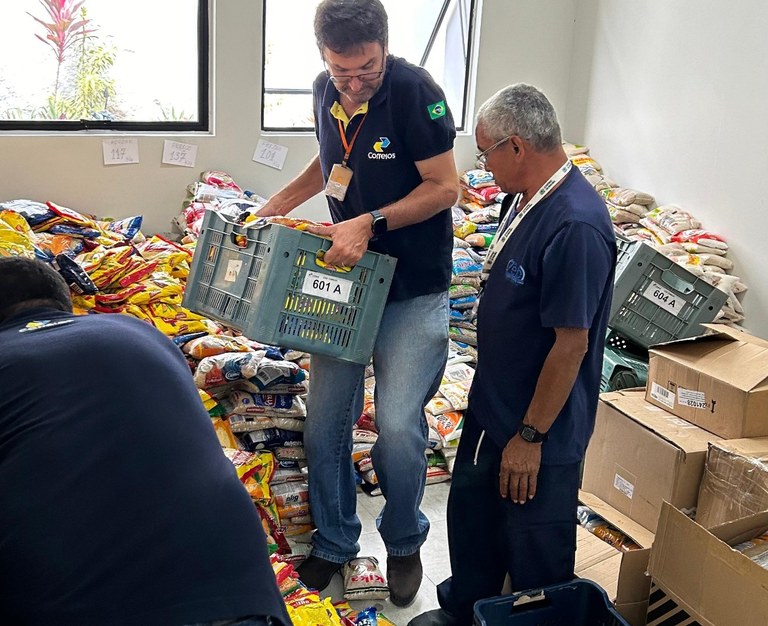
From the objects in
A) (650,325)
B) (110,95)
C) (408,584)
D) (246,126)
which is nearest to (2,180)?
(110,95)

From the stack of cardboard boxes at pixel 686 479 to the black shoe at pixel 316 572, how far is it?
2.55ft

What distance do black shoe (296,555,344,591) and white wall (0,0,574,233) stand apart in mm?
2381

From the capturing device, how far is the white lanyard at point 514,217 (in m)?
1.87

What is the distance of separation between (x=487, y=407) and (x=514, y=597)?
0.47 m

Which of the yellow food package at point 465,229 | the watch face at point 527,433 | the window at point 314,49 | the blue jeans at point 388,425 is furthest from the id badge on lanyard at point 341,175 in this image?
the yellow food package at point 465,229

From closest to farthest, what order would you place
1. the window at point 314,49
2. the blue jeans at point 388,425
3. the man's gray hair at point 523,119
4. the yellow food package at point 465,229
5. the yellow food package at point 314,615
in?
the man's gray hair at point 523,119 < the yellow food package at point 314,615 < the blue jeans at point 388,425 < the window at point 314,49 < the yellow food package at point 465,229

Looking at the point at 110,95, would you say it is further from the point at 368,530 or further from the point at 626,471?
the point at 626,471

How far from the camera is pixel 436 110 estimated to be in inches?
87.0

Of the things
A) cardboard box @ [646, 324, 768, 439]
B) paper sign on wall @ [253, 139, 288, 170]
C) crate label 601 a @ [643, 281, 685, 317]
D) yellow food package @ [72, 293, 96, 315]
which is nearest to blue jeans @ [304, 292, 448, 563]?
cardboard box @ [646, 324, 768, 439]

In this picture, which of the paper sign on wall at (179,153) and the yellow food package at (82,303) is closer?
the yellow food package at (82,303)

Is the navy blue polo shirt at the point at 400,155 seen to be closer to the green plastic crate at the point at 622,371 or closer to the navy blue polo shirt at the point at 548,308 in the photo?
the navy blue polo shirt at the point at 548,308

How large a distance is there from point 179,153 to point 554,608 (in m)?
3.14

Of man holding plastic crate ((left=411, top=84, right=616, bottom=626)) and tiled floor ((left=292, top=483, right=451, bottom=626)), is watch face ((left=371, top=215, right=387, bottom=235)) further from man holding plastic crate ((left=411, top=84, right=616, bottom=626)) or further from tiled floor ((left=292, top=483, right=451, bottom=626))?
tiled floor ((left=292, top=483, right=451, bottom=626))

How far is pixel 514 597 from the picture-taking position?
1986 mm
